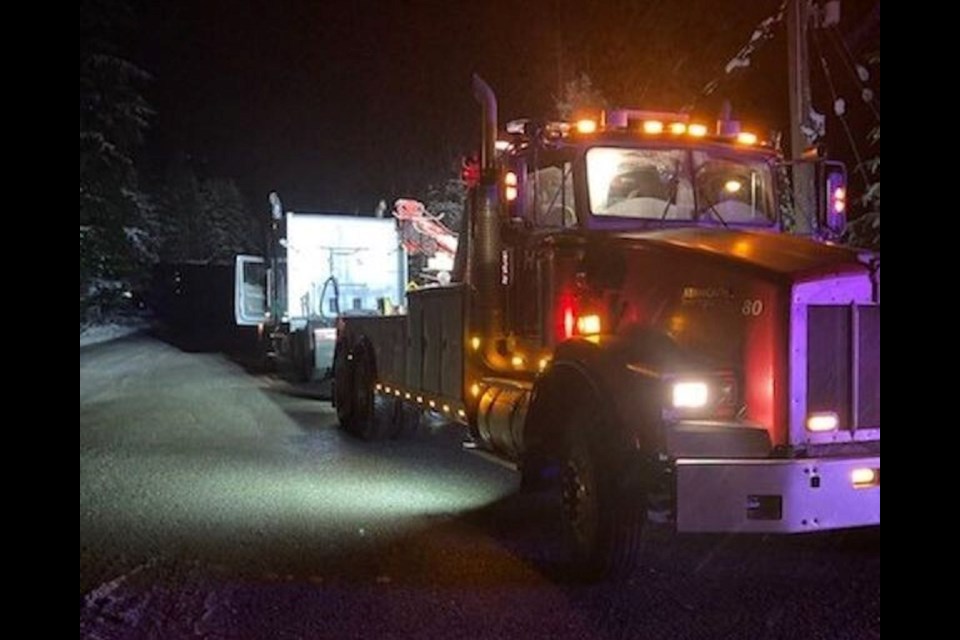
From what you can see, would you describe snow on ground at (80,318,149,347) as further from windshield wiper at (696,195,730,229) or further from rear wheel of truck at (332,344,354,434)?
windshield wiper at (696,195,730,229)

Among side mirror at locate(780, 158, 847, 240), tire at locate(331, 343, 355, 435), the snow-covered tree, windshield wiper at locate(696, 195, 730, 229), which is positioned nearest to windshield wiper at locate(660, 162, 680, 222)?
windshield wiper at locate(696, 195, 730, 229)

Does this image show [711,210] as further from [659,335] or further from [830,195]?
[659,335]

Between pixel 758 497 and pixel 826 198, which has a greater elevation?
pixel 826 198

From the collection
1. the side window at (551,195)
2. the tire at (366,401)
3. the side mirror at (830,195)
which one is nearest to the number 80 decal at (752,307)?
the side window at (551,195)

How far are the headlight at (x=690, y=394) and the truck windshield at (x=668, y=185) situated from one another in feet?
6.57

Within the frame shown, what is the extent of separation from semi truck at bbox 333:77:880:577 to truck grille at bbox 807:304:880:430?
1 centimetres

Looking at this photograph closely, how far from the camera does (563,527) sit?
6906 millimetres

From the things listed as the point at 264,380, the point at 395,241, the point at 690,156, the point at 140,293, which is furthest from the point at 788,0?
the point at 140,293

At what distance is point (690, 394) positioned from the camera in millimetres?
5910

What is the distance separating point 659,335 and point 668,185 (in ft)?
5.51

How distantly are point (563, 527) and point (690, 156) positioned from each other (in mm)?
2968

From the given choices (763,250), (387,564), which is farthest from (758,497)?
(387,564)

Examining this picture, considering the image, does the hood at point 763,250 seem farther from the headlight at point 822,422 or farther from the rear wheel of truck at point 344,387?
the rear wheel of truck at point 344,387

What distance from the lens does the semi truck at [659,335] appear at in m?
5.78
